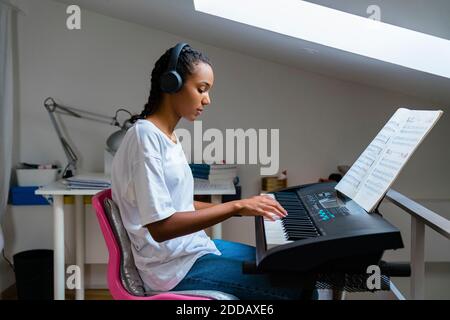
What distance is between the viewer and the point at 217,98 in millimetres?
2703

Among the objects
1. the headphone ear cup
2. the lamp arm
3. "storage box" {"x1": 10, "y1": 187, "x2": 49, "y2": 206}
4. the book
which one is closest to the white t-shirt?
the headphone ear cup

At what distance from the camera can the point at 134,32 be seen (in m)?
2.66

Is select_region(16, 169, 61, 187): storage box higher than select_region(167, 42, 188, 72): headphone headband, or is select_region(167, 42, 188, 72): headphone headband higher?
select_region(167, 42, 188, 72): headphone headband

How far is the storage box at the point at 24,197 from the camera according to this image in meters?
2.60

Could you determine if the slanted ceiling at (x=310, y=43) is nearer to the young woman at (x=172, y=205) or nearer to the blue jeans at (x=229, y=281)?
the young woman at (x=172, y=205)

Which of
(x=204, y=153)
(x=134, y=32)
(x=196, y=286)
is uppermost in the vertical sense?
(x=134, y=32)

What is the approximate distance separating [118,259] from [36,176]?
1.61 metres

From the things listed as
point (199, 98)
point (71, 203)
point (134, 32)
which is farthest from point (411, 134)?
point (71, 203)

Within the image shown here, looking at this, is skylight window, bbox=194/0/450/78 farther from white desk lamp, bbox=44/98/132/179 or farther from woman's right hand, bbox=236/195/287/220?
white desk lamp, bbox=44/98/132/179

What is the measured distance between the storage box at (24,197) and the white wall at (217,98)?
0.21 meters

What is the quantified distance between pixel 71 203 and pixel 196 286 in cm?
178

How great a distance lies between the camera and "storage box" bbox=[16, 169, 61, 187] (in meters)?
2.57

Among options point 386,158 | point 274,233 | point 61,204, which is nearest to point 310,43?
point 386,158
